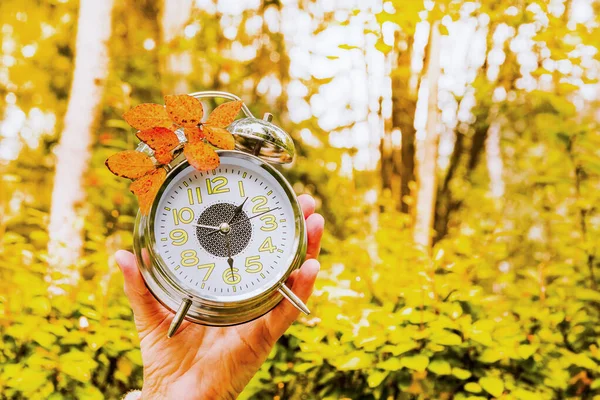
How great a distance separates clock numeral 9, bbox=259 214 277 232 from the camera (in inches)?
50.5

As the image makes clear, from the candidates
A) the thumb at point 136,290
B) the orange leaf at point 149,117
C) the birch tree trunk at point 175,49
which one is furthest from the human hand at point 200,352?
the birch tree trunk at point 175,49

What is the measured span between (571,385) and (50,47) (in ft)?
16.8

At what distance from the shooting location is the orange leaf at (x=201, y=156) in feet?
3.85

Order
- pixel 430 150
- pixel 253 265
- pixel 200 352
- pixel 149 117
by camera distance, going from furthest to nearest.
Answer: pixel 430 150 < pixel 200 352 < pixel 253 265 < pixel 149 117

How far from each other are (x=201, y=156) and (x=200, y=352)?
0.56m

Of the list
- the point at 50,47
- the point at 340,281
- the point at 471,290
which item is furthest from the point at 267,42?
the point at 471,290

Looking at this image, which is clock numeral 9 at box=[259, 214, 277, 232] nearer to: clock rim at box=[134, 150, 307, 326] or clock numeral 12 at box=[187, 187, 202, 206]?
clock rim at box=[134, 150, 307, 326]

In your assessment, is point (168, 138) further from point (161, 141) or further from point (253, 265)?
point (253, 265)

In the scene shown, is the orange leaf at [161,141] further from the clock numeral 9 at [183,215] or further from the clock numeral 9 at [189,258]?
the clock numeral 9 at [189,258]

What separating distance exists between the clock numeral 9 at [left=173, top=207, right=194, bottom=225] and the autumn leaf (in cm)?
7

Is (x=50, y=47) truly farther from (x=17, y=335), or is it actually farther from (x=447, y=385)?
(x=447, y=385)

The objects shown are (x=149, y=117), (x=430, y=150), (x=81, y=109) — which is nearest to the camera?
(x=149, y=117)

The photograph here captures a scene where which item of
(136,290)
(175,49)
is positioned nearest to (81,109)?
(175,49)

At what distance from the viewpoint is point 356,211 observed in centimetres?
367
